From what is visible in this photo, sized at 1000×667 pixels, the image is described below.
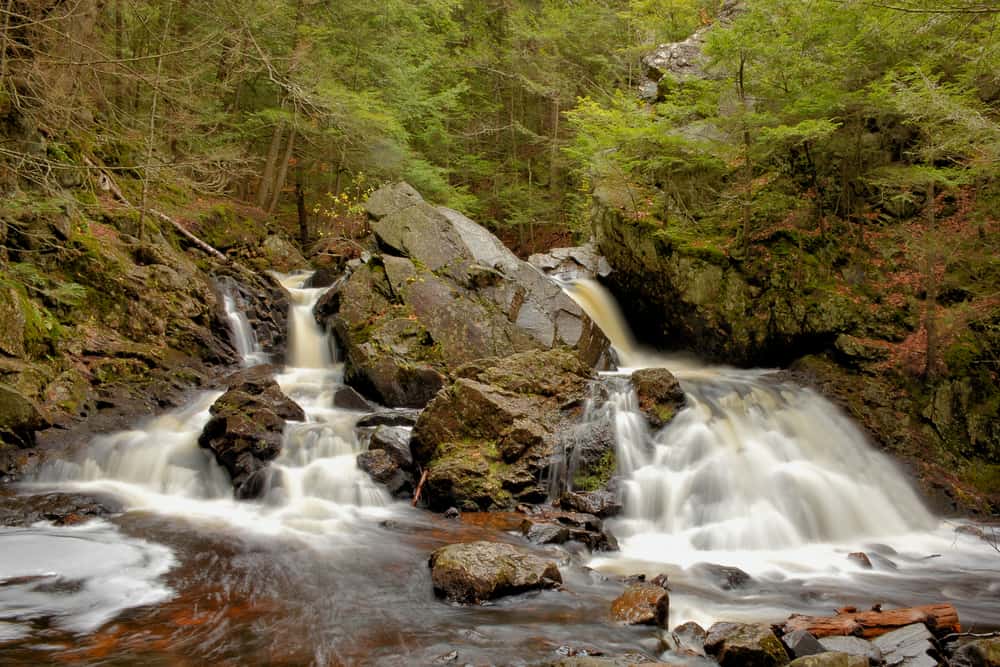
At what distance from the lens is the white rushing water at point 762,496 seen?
684 centimetres

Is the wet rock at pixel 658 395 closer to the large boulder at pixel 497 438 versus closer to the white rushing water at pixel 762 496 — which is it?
the white rushing water at pixel 762 496

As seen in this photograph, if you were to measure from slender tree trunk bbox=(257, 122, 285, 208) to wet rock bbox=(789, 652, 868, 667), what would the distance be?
55.0 feet

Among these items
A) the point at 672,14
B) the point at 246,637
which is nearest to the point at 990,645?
the point at 246,637

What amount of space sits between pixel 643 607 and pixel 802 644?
1160 millimetres

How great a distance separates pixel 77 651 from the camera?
13.0ft

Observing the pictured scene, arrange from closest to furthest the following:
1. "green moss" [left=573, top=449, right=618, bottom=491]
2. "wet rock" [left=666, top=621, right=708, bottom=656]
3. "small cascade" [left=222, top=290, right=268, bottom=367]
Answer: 1. "wet rock" [left=666, top=621, right=708, bottom=656]
2. "green moss" [left=573, top=449, right=618, bottom=491]
3. "small cascade" [left=222, top=290, right=268, bottom=367]

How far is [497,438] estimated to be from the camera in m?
8.36

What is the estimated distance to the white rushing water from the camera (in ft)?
22.4

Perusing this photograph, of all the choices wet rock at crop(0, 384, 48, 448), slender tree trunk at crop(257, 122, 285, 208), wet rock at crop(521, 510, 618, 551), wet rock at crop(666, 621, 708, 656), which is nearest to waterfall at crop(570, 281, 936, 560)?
wet rock at crop(521, 510, 618, 551)

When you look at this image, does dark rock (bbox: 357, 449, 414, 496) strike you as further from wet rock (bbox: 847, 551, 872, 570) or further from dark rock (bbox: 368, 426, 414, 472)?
wet rock (bbox: 847, 551, 872, 570)

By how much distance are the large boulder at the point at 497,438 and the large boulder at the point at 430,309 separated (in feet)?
5.71

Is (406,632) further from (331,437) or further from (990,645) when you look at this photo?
(331,437)

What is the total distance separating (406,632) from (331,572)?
1497mm

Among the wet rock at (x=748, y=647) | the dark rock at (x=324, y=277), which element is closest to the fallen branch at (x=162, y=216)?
the dark rock at (x=324, y=277)
